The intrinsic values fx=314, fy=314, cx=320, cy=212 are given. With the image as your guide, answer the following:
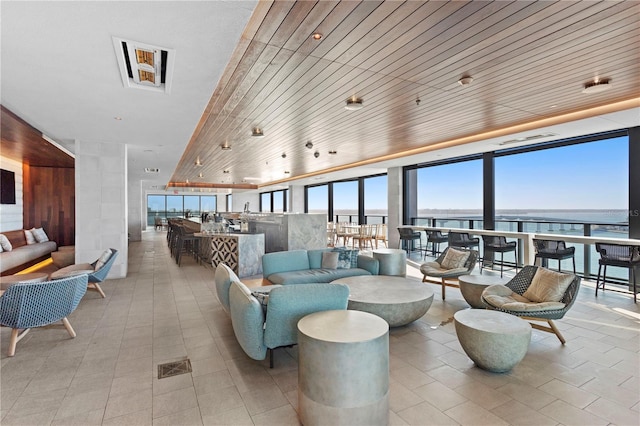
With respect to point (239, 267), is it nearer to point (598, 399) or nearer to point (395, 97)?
point (395, 97)

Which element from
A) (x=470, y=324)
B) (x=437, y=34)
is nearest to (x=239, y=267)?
(x=470, y=324)

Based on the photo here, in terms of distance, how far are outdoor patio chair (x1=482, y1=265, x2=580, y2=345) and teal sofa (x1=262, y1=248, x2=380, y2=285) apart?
5.82ft

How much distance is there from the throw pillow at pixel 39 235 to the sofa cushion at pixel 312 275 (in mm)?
6885

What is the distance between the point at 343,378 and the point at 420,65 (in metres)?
2.99

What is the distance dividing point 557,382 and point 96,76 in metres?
4.88

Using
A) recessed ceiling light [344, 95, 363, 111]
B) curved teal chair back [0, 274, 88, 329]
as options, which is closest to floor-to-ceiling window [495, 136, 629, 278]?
recessed ceiling light [344, 95, 363, 111]

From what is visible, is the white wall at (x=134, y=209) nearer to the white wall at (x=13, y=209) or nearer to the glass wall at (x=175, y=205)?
the white wall at (x=13, y=209)

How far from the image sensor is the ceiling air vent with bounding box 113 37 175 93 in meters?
2.56

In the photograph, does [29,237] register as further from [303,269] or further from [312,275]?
[312,275]

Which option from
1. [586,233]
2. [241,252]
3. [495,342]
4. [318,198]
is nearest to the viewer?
[495,342]

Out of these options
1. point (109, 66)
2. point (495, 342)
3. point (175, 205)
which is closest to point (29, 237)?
point (109, 66)

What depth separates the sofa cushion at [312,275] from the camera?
4293 mm

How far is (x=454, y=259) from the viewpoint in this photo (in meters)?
5.12

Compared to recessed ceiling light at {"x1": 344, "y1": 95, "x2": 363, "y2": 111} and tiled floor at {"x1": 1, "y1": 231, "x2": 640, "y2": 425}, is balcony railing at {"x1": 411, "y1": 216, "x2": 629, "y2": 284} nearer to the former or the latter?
tiled floor at {"x1": 1, "y1": 231, "x2": 640, "y2": 425}
